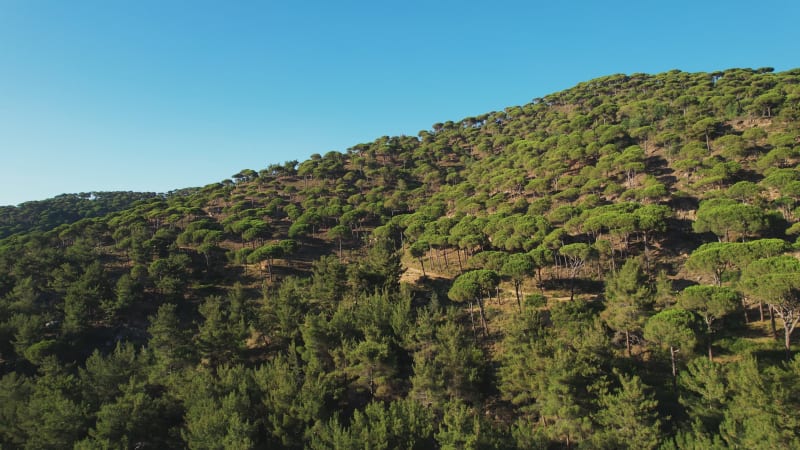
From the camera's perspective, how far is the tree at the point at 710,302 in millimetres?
24406

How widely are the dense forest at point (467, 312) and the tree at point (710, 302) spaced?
168mm

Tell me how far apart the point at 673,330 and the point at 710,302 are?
4.38m

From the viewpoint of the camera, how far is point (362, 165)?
360 feet

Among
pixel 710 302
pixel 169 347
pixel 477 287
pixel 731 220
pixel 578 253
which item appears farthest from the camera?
pixel 578 253

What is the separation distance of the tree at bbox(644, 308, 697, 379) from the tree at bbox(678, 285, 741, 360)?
1.64m

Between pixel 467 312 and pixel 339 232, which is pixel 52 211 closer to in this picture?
pixel 339 232

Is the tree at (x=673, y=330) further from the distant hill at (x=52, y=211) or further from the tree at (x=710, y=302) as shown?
the distant hill at (x=52, y=211)

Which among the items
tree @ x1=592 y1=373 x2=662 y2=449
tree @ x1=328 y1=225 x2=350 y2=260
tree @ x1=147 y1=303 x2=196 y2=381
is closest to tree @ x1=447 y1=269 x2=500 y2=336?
tree @ x1=592 y1=373 x2=662 y2=449

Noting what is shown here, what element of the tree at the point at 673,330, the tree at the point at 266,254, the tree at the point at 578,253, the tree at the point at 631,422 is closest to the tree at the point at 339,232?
the tree at the point at 266,254

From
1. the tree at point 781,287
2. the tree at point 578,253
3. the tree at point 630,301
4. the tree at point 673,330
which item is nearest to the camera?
the tree at point 781,287

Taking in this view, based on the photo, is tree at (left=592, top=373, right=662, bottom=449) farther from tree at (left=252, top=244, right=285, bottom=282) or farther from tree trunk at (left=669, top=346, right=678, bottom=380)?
tree at (left=252, top=244, right=285, bottom=282)

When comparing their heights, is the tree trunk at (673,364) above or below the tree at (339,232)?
below

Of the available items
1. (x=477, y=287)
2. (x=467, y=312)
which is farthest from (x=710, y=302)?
(x=467, y=312)

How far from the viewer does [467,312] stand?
4019cm
